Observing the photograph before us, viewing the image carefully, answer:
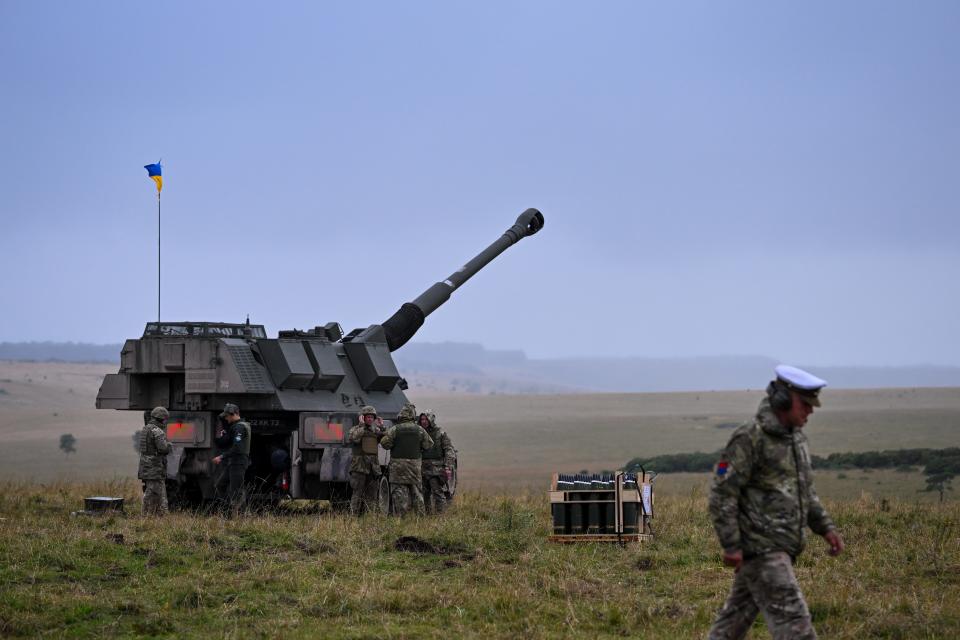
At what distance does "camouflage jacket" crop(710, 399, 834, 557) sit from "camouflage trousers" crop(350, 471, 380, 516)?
36.6 feet

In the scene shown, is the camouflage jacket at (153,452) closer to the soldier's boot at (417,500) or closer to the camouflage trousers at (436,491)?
the soldier's boot at (417,500)

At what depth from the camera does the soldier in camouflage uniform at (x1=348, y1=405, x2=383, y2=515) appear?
19.6 metres

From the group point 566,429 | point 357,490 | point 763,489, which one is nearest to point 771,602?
point 763,489

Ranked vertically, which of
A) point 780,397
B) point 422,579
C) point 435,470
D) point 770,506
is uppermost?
point 780,397

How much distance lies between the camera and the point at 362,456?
774 inches

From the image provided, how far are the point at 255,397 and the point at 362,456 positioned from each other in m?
1.79

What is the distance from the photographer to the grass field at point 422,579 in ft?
37.2

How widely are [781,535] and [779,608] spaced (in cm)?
43

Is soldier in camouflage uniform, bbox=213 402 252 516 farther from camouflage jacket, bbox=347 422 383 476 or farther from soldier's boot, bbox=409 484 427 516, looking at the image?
soldier's boot, bbox=409 484 427 516

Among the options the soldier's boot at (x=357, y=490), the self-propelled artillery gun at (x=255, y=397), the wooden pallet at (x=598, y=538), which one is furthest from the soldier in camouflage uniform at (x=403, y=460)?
the wooden pallet at (x=598, y=538)

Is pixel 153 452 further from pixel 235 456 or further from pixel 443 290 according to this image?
pixel 443 290

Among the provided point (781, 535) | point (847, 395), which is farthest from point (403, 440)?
point (847, 395)

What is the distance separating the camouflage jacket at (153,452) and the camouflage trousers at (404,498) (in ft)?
9.71

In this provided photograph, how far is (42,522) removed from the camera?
17.7 metres
